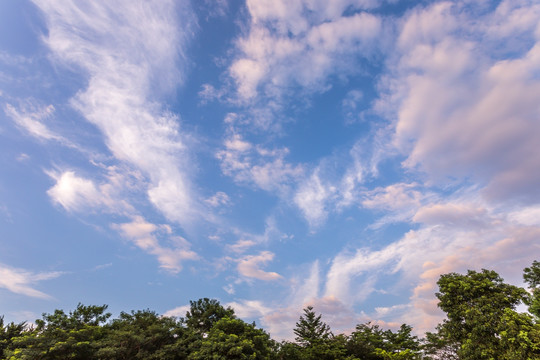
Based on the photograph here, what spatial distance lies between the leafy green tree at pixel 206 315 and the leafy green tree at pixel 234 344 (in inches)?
151

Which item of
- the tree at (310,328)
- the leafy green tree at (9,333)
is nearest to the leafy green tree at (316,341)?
the tree at (310,328)

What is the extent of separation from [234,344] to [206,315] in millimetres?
9098

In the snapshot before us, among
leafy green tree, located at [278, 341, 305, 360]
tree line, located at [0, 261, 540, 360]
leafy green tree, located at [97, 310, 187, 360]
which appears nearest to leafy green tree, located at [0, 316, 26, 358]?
tree line, located at [0, 261, 540, 360]

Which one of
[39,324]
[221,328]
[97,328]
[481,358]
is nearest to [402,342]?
[481,358]

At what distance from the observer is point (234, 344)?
23547 millimetres

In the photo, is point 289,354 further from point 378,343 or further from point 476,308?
point 476,308

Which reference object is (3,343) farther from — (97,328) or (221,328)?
(221,328)

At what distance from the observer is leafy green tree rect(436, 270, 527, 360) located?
20.9m

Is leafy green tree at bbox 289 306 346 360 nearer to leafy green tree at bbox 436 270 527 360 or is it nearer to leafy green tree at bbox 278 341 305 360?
leafy green tree at bbox 278 341 305 360

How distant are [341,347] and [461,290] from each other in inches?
790

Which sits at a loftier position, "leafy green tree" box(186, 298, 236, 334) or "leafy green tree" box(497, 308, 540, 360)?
"leafy green tree" box(186, 298, 236, 334)

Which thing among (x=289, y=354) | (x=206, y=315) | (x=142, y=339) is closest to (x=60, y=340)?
(x=142, y=339)

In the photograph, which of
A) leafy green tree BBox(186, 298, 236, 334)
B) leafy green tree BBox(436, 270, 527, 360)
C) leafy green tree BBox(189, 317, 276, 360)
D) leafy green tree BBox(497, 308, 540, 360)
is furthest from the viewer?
leafy green tree BBox(186, 298, 236, 334)

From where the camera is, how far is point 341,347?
3712 centimetres
